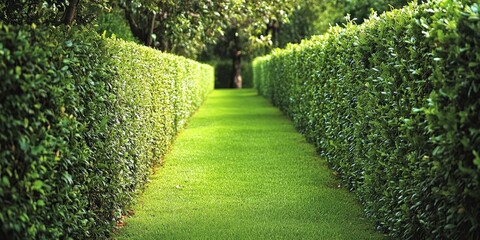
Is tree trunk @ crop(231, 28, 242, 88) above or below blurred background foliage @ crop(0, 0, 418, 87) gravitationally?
below

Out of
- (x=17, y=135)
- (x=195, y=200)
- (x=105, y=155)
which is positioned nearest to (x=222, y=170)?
(x=195, y=200)

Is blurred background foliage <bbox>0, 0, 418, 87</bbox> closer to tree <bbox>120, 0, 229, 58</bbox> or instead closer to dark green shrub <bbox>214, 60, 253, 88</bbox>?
tree <bbox>120, 0, 229, 58</bbox>

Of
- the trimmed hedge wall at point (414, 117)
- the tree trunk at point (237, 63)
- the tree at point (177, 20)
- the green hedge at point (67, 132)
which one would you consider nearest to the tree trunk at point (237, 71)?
the tree trunk at point (237, 63)

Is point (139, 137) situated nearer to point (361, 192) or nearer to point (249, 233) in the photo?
point (249, 233)

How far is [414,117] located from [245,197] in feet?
12.0

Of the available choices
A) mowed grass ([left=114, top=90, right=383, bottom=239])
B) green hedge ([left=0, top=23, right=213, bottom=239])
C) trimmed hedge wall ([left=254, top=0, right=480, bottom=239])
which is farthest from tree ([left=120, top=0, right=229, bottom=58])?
green hedge ([left=0, top=23, right=213, bottom=239])

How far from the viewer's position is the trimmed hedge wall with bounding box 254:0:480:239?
445cm

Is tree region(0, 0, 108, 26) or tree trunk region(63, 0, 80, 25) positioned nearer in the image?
tree region(0, 0, 108, 26)

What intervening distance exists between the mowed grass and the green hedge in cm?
61

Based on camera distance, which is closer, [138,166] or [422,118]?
[422,118]

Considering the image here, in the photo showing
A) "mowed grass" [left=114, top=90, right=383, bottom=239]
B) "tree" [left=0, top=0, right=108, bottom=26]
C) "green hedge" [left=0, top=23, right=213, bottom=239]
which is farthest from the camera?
"tree" [left=0, top=0, right=108, bottom=26]

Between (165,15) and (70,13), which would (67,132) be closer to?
(70,13)

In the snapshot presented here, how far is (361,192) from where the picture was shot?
803cm

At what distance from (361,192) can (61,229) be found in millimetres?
4246
